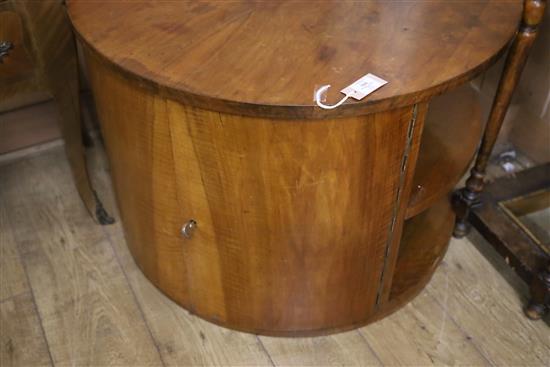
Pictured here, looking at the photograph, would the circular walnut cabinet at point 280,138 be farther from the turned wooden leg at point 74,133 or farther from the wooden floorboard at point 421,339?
the turned wooden leg at point 74,133

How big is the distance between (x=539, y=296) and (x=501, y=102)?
1.39ft

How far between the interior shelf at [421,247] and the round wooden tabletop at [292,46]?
1.81 ft

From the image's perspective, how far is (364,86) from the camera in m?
0.91

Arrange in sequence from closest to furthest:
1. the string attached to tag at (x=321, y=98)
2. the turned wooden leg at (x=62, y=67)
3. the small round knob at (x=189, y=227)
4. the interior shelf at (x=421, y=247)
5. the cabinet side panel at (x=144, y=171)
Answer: the string attached to tag at (x=321, y=98) → the cabinet side panel at (x=144, y=171) → the small round knob at (x=189, y=227) → the turned wooden leg at (x=62, y=67) → the interior shelf at (x=421, y=247)

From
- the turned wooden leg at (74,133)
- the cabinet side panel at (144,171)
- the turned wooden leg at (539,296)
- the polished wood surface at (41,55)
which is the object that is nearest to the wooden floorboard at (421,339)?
the turned wooden leg at (539,296)

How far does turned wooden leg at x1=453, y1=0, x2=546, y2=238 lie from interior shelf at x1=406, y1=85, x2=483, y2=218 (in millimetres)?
51

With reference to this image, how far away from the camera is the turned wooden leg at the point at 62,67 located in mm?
1244

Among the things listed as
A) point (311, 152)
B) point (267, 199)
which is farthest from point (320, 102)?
point (267, 199)

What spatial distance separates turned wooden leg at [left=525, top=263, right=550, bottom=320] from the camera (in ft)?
4.15

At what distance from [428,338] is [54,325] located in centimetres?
83

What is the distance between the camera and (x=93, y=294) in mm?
1429

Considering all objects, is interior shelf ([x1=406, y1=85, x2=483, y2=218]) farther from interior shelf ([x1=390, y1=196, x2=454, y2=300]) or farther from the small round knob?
the small round knob

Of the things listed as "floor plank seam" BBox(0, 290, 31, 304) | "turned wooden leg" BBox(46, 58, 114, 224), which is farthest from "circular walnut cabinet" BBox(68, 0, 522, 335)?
"floor plank seam" BBox(0, 290, 31, 304)

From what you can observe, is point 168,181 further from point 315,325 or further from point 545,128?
point 545,128
